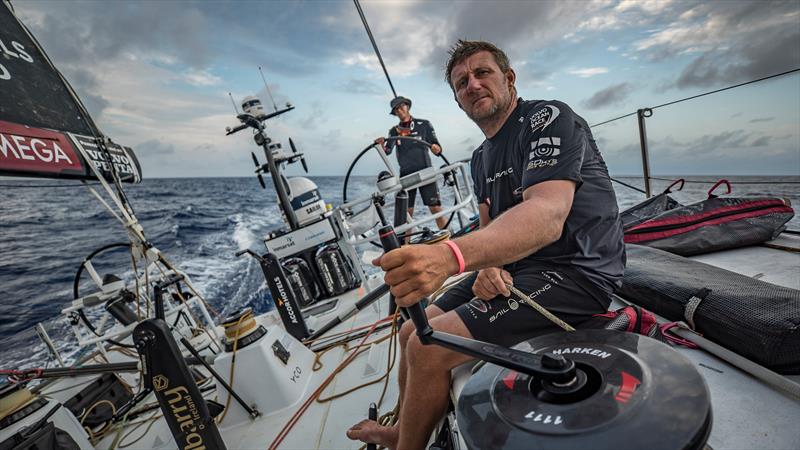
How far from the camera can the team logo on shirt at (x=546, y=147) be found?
3.86ft

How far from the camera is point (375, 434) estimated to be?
1.50 meters

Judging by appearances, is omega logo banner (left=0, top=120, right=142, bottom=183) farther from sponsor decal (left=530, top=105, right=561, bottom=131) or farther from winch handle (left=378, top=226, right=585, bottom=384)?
sponsor decal (left=530, top=105, right=561, bottom=131)

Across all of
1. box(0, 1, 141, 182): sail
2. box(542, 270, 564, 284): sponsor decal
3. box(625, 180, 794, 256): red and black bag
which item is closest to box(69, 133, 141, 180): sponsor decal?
box(0, 1, 141, 182): sail

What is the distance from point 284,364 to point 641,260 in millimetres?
2193

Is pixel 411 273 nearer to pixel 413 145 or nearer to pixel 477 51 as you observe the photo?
pixel 477 51

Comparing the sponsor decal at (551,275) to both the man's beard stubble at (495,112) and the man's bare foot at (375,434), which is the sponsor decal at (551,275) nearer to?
the man's beard stubble at (495,112)

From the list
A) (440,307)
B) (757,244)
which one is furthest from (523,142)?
(757,244)

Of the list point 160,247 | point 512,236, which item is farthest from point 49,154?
point 160,247

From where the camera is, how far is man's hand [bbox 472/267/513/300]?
47.4 inches

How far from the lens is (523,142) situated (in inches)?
54.5

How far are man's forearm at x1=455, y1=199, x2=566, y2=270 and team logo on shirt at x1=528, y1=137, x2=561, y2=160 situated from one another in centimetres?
21

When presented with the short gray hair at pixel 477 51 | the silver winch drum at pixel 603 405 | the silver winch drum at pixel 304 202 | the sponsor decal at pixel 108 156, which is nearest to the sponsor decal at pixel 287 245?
the silver winch drum at pixel 304 202

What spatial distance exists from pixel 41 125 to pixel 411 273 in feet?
8.51

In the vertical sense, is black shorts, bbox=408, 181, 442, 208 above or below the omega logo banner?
below
